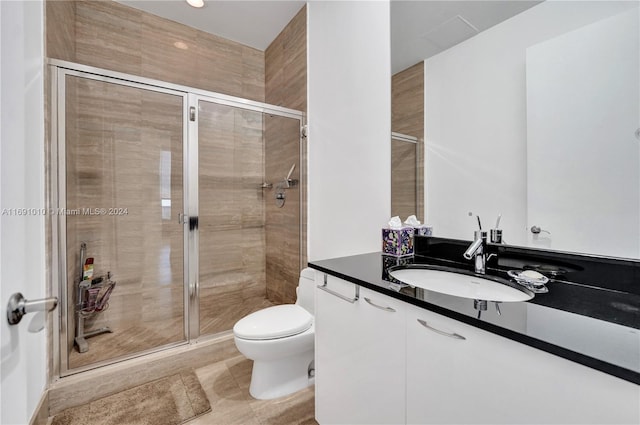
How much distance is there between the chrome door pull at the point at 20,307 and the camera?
46 centimetres

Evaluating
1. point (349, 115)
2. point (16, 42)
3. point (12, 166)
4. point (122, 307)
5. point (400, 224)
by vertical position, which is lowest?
point (122, 307)

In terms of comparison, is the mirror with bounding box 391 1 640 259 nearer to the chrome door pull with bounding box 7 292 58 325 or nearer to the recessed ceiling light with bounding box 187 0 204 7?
the chrome door pull with bounding box 7 292 58 325

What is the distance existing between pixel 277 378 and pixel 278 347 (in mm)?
274

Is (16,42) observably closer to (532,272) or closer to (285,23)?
(532,272)

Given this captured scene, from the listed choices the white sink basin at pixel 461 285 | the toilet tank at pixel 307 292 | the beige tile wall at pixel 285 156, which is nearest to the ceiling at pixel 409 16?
the beige tile wall at pixel 285 156

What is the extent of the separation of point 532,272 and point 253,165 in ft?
7.26

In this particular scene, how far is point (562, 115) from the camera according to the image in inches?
36.6

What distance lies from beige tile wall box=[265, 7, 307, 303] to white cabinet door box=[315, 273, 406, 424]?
3.35 feet

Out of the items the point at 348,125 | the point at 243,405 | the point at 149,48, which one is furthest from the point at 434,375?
the point at 149,48

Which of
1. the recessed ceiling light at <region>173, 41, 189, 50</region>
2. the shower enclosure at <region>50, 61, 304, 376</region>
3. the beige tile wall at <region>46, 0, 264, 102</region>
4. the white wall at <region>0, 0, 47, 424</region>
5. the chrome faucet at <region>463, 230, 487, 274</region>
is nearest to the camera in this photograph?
the white wall at <region>0, 0, 47, 424</region>

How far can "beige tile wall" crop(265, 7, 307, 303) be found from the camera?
224 cm

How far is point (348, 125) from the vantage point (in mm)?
1718

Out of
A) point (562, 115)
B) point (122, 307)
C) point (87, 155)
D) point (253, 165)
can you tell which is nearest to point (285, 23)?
point (253, 165)

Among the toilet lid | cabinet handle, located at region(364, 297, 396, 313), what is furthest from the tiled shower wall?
cabinet handle, located at region(364, 297, 396, 313)
